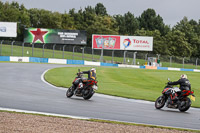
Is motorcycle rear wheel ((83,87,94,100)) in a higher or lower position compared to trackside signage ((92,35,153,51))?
lower

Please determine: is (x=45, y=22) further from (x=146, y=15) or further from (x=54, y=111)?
(x=54, y=111)

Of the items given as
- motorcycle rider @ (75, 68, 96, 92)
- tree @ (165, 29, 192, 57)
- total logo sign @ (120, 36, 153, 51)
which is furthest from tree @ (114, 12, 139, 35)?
motorcycle rider @ (75, 68, 96, 92)

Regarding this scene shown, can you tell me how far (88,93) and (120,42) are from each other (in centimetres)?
5278

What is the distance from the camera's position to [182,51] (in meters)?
103

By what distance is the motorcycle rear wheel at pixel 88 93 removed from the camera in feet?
53.5

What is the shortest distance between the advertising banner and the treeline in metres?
25.2

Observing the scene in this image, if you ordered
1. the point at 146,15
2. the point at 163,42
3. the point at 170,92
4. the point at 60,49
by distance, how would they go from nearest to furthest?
the point at 170,92, the point at 60,49, the point at 163,42, the point at 146,15

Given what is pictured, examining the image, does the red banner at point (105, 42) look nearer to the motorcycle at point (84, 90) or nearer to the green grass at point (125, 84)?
the green grass at point (125, 84)

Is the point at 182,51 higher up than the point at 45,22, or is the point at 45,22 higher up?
the point at 45,22

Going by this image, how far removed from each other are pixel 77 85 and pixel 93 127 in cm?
757

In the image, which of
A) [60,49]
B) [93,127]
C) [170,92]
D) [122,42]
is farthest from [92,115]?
[122,42]

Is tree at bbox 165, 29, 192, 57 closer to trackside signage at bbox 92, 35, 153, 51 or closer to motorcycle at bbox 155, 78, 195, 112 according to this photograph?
trackside signage at bbox 92, 35, 153, 51

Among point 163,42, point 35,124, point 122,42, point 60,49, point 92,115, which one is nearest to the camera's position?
point 35,124

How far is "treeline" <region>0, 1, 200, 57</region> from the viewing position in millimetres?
98625
